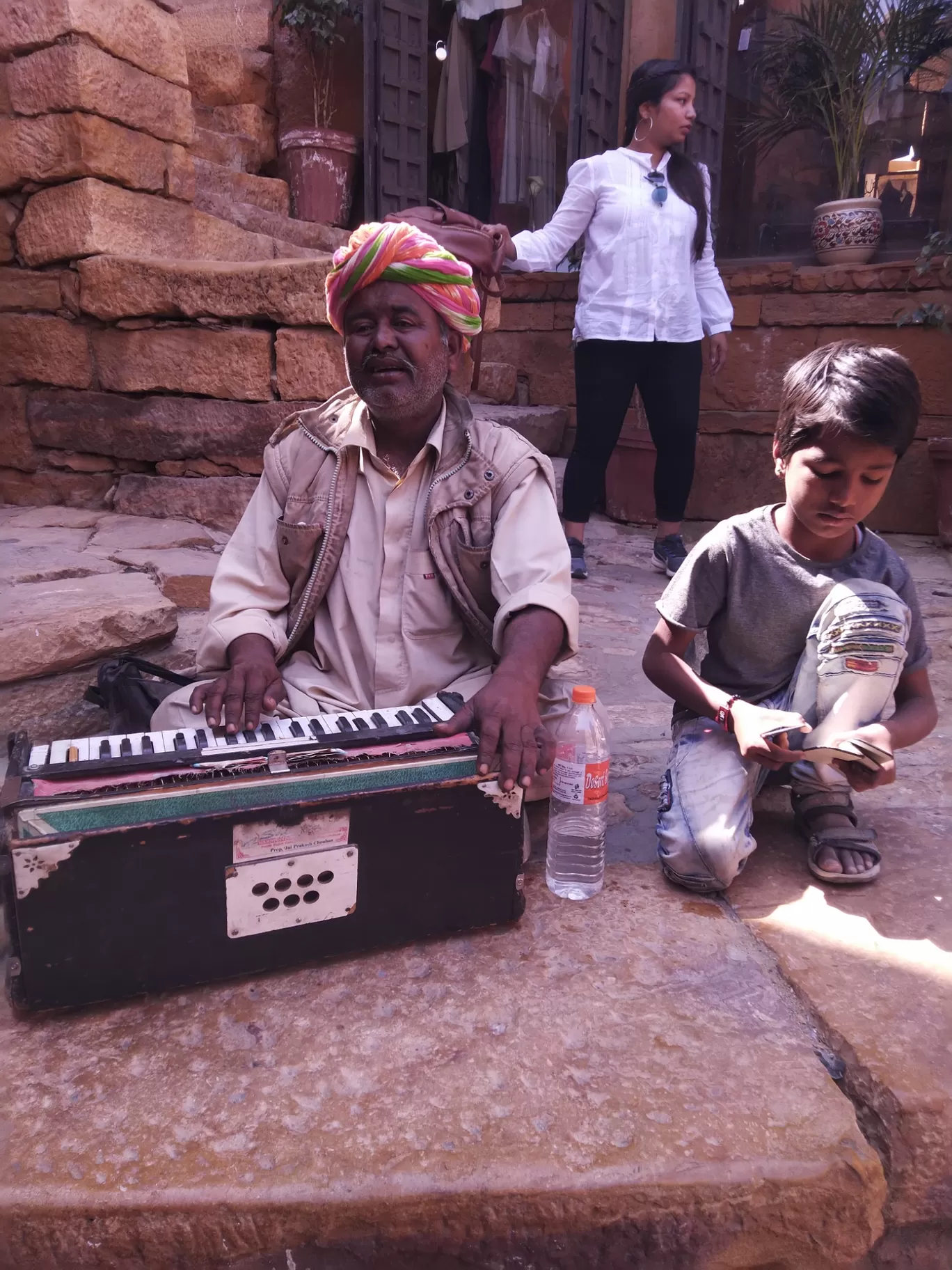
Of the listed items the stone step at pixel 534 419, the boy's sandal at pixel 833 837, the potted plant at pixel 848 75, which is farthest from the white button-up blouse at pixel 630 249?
the boy's sandal at pixel 833 837

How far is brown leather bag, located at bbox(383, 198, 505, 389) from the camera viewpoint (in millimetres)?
2938

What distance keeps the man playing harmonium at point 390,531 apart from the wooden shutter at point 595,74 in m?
4.84

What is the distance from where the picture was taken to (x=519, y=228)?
25.5 feet

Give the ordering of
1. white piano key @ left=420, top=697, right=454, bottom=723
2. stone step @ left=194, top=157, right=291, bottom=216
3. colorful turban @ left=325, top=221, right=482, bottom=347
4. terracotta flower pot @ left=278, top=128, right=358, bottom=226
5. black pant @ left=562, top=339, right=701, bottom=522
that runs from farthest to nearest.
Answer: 1. terracotta flower pot @ left=278, top=128, right=358, bottom=226
2. stone step @ left=194, top=157, right=291, bottom=216
3. black pant @ left=562, top=339, right=701, bottom=522
4. colorful turban @ left=325, top=221, right=482, bottom=347
5. white piano key @ left=420, top=697, right=454, bottom=723

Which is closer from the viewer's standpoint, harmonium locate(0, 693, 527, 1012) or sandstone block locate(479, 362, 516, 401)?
harmonium locate(0, 693, 527, 1012)

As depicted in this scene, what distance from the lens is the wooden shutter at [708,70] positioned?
630 cm

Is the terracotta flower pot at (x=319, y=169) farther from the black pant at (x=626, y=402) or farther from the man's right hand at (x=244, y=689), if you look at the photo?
A: the man's right hand at (x=244, y=689)

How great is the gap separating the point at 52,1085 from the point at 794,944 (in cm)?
123

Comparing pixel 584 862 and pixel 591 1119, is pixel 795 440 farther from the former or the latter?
pixel 591 1119

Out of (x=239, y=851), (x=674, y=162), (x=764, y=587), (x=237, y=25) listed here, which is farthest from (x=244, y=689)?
(x=237, y=25)

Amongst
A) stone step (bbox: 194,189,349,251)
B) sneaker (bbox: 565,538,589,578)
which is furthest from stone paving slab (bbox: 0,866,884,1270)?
stone step (bbox: 194,189,349,251)

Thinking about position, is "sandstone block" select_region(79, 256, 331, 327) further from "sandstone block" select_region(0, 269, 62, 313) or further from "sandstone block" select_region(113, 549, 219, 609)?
"sandstone block" select_region(113, 549, 219, 609)

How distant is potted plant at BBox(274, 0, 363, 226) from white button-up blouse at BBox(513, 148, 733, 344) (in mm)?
3120

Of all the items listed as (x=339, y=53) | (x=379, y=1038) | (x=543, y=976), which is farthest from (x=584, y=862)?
(x=339, y=53)
